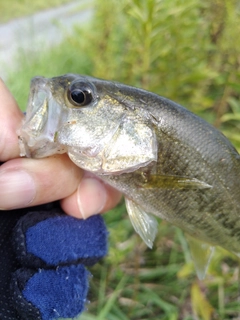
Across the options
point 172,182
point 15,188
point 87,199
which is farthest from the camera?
point 87,199

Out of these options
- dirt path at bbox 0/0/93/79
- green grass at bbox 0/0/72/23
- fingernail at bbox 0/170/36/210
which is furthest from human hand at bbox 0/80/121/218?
green grass at bbox 0/0/72/23

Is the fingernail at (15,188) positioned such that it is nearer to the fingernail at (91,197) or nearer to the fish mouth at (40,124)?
the fish mouth at (40,124)

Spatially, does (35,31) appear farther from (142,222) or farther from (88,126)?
(142,222)

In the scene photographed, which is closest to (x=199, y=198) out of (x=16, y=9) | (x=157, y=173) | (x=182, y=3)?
(x=157, y=173)

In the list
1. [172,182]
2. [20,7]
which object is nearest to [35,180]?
[172,182]

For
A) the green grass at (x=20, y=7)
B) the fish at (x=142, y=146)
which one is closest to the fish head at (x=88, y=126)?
the fish at (x=142, y=146)

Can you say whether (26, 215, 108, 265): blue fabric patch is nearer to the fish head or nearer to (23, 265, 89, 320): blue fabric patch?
(23, 265, 89, 320): blue fabric patch
